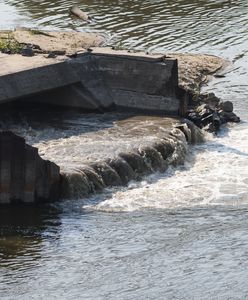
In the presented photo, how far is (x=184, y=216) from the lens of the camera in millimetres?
23344

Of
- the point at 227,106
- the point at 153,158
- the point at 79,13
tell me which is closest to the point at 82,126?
the point at 153,158

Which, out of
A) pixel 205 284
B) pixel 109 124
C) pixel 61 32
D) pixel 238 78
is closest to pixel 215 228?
pixel 205 284

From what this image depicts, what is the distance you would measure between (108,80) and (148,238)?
34.9ft

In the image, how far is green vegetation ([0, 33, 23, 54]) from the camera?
33125 mm

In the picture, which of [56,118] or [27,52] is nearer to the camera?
[56,118]

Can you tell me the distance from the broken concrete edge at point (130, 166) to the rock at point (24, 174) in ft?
1.15

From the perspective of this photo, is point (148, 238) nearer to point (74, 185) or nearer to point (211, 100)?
point (74, 185)

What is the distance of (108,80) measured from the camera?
31922mm

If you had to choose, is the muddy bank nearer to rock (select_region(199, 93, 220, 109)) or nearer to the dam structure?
the dam structure

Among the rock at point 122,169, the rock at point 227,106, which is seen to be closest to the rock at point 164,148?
the rock at point 122,169

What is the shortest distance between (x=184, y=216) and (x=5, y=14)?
960 inches

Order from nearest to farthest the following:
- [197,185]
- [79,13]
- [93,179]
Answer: [93,179], [197,185], [79,13]

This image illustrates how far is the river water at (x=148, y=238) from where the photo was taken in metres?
19.6

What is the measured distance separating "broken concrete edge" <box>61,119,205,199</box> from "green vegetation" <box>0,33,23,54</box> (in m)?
6.93
